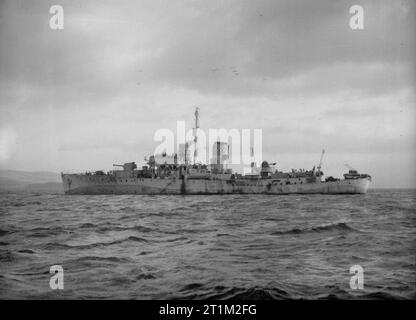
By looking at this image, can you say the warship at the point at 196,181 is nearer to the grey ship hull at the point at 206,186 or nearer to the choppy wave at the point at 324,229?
the grey ship hull at the point at 206,186

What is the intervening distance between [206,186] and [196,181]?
2065 mm

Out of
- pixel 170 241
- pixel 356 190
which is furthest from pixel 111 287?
pixel 356 190

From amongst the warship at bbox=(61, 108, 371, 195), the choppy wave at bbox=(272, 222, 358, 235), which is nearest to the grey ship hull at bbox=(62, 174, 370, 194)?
the warship at bbox=(61, 108, 371, 195)

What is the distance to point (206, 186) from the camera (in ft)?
193

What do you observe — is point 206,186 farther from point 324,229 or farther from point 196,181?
point 324,229

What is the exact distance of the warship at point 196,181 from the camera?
5784 cm

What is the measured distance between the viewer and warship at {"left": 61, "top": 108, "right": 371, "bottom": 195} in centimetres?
5784

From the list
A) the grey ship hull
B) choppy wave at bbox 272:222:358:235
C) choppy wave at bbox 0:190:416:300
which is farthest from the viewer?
the grey ship hull

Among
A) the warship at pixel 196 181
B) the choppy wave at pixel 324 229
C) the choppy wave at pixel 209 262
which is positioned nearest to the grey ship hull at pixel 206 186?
the warship at pixel 196 181

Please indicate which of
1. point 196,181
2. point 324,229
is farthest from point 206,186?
point 324,229

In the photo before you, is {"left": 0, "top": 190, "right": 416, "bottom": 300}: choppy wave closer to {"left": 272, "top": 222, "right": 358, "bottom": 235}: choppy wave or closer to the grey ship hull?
{"left": 272, "top": 222, "right": 358, "bottom": 235}: choppy wave
